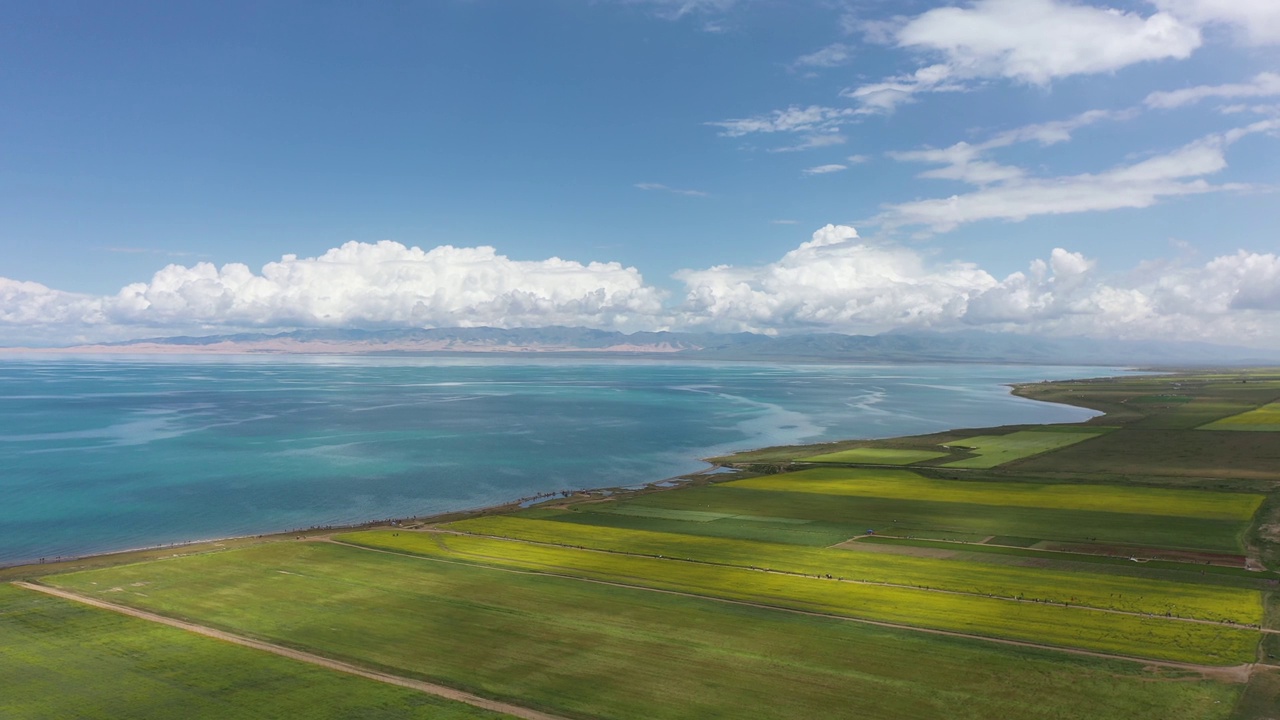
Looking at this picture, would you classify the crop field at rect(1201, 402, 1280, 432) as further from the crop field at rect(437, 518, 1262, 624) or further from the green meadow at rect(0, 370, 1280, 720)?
the crop field at rect(437, 518, 1262, 624)

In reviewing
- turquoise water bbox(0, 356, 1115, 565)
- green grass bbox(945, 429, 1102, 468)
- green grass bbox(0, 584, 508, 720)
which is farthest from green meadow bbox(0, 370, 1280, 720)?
green grass bbox(945, 429, 1102, 468)

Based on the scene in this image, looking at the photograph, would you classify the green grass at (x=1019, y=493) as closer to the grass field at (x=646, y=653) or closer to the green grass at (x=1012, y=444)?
the green grass at (x=1012, y=444)

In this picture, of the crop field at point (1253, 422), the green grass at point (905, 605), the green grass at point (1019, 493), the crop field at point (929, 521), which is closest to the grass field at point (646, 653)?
the green grass at point (905, 605)

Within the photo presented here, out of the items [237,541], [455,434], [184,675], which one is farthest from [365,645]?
[455,434]

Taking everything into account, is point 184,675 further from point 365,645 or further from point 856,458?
point 856,458

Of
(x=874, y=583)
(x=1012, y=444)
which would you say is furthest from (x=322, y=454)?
(x=1012, y=444)

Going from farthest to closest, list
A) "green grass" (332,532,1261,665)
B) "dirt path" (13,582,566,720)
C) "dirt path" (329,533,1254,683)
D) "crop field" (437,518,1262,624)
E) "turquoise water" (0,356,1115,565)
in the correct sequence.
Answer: "turquoise water" (0,356,1115,565) < "crop field" (437,518,1262,624) < "green grass" (332,532,1261,665) < "dirt path" (329,533,1254,683) < "dirt path" (13,582,566,720)

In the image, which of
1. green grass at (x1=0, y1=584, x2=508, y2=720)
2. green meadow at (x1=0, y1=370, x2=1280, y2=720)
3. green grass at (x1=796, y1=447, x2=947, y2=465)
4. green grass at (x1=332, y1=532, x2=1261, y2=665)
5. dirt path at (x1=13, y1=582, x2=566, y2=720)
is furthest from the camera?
green grass at (x1=796, y1=447, x2=947, y2=465)
